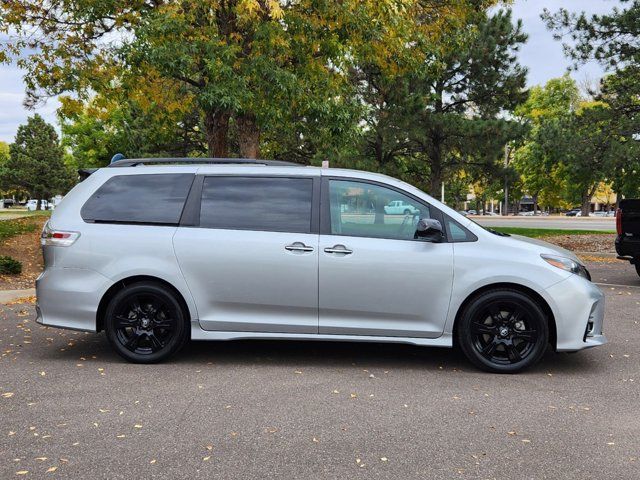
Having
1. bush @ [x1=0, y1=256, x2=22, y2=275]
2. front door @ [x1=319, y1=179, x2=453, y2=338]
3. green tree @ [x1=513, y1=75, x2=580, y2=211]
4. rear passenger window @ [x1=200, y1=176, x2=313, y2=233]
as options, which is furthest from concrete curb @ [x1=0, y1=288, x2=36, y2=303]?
green tree @ [x1=513, y1=75, x2=580, y2=211]

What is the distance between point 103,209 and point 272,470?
11.0 feet

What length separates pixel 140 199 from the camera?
5691mm

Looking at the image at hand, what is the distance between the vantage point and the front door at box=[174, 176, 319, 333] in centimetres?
535

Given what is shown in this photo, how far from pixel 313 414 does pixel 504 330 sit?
2.01m

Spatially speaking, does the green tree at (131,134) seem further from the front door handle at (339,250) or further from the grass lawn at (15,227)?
the front door handle at (339,250)

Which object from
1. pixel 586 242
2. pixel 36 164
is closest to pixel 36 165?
pixel 36 164

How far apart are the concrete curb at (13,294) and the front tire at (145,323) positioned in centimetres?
439

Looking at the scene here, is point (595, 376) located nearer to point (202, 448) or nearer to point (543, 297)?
point (543, 297)

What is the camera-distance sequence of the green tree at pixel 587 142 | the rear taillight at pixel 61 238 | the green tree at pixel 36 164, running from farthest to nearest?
the green tree at pixel 36 164 < the green tree at pixel 587 142 < the rear taillight at pixel 61 238

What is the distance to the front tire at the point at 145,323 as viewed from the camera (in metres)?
5.46

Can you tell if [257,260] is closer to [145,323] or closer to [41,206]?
[145,323]

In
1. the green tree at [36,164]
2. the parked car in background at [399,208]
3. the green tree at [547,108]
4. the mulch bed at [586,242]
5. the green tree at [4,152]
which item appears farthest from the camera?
the green tree at [4,152]

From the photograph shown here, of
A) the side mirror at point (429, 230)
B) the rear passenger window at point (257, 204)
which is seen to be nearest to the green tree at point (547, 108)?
the side mirror at point (429, 230)

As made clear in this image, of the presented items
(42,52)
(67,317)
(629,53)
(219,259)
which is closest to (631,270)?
(629,53)
